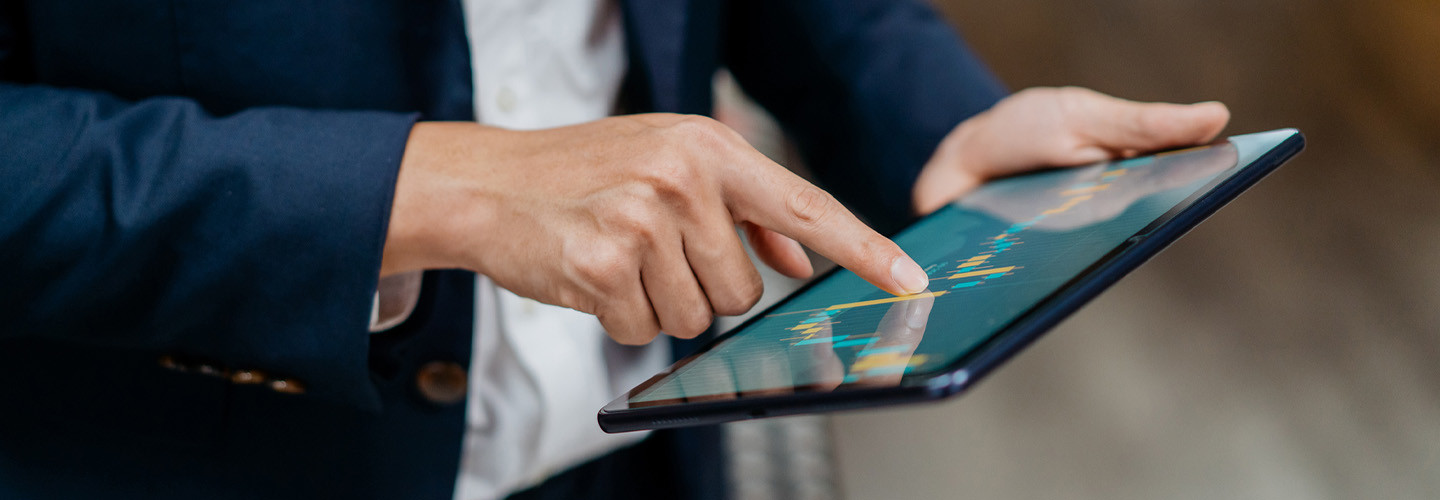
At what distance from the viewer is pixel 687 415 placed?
0.45m

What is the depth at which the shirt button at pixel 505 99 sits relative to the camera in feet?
2.67

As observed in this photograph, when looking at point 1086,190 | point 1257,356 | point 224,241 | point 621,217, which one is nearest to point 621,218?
point 621,217

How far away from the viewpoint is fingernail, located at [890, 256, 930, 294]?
506 millimetres

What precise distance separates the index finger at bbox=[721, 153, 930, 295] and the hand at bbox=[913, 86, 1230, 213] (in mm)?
322

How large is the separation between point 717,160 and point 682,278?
0.23 feet

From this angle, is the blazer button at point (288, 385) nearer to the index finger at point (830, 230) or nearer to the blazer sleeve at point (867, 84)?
the index finger at point (830, 230)

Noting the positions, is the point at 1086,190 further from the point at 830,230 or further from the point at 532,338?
the point at 532,338

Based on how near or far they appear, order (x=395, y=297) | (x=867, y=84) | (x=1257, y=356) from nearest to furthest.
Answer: (x=395, y=297) → (x=867, y=84) → (x=1257, y=356)

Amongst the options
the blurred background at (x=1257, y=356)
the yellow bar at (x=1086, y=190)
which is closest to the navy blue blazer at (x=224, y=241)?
the yellow bar at (x=1086, y=190)

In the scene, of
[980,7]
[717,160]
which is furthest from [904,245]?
[980,7]

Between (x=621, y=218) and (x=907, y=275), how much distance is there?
0.16 meters

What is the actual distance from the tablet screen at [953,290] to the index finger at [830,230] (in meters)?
0.02

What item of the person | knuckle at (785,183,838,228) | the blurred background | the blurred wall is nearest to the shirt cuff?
the person

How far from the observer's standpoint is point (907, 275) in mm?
506
